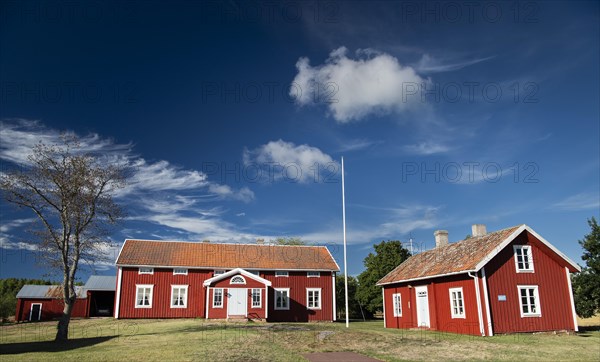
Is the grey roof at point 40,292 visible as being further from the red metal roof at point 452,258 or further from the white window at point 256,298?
the red metal roof at point 452,258

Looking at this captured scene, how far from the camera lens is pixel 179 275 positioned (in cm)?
3616

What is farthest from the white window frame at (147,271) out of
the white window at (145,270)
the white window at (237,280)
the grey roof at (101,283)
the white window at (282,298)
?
the white window at (282,298)

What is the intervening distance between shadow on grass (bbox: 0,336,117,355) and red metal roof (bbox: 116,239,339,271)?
47.8 feet

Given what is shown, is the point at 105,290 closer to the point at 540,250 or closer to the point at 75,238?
the point at 75,238

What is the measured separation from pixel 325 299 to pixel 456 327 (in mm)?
16532

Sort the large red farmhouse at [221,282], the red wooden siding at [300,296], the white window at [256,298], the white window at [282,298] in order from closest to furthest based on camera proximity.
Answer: the large red farmhouse at [221,282]
the white window at [256,298]
the red wooden siding at [300,296]
the white window at [282,298]

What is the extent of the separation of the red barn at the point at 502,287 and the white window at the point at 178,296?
63.2 feet

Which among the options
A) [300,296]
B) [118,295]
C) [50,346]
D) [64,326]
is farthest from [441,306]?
[118,295]

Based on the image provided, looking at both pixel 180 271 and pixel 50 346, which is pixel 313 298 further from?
pixel 50 346

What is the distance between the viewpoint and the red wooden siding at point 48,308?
144ft

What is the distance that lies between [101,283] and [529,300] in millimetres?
39894

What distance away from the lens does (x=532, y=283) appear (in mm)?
22891

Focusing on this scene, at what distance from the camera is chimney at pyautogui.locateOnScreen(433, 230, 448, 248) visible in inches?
1204

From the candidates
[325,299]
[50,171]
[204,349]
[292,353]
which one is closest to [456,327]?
[292,353]
